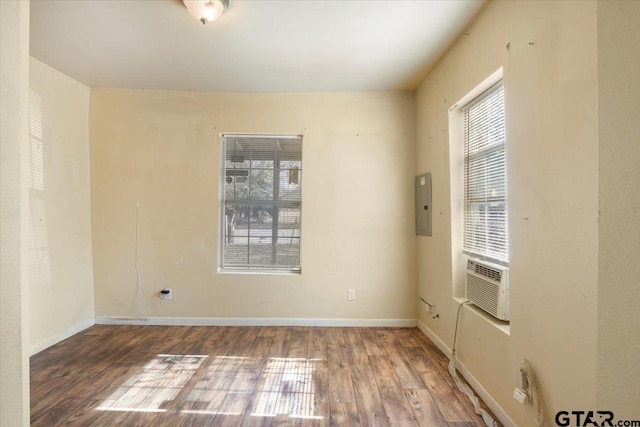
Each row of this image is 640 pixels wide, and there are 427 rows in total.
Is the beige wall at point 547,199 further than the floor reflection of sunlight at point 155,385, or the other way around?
the floor reflection of sunlight at point 155,385

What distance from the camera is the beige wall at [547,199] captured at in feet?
3.73

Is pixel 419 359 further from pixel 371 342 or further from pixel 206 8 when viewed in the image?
pixel 206 8

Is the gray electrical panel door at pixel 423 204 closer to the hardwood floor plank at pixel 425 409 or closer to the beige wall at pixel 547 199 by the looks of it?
the beige wall at pixel 547 199

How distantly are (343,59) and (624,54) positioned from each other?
1919mm

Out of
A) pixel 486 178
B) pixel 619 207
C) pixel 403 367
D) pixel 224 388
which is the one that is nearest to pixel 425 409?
pixel 403 367

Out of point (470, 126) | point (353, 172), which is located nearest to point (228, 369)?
point (353, 172)

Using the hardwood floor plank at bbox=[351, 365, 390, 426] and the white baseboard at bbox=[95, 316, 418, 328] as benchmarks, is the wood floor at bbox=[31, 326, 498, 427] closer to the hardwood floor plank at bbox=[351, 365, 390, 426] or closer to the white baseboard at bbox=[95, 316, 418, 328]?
the hardwood floor plank at bbox=[351, 365, 390, 426]

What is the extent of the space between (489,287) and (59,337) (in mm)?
3986

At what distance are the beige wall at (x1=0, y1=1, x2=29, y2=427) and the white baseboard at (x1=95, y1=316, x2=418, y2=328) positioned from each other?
2079mm

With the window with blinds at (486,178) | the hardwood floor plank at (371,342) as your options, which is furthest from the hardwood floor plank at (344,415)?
the window with blinds at (486,178)

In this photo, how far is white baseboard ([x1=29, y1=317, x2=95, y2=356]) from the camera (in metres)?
2.47

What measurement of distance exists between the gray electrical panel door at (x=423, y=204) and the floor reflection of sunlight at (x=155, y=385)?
252cm

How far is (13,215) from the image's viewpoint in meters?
1.02

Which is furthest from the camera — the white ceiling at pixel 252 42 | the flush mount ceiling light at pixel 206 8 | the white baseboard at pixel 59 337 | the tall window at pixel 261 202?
the tall window at pixel 261 202
